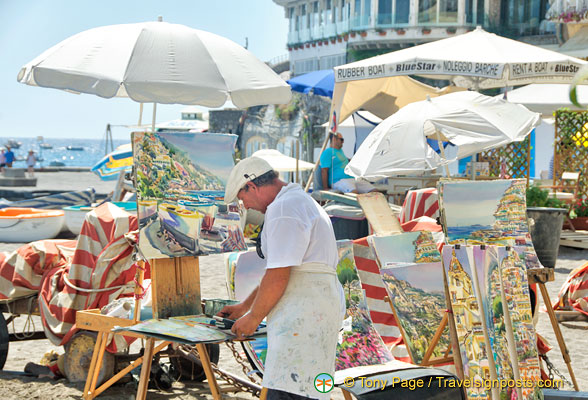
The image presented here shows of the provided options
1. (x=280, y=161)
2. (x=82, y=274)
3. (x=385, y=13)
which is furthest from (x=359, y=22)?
(x=82, y=274)

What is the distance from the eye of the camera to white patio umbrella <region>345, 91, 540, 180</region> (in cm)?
715

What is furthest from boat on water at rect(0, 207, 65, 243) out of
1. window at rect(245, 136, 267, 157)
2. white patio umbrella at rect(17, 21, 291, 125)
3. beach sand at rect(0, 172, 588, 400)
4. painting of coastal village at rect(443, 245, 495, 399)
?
window at rect(245, 136, 267, 157)

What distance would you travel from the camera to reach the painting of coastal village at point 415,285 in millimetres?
5098

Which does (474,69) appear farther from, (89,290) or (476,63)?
(89,290)

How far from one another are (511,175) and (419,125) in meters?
6.98

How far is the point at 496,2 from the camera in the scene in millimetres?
41125

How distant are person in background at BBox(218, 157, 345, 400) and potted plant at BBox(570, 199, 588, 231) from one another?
10231 millimetres

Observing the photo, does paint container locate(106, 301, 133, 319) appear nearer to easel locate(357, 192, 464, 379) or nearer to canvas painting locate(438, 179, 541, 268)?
easel locate(357, 192, 464, 379)

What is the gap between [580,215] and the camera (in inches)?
515

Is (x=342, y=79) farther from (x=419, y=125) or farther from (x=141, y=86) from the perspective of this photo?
(x=141, y=86)

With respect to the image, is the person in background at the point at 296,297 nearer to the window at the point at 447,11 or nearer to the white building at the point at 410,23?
the white building at the point at 410,23

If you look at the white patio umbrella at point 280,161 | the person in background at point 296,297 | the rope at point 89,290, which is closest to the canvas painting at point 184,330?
the person in background at point 296,297

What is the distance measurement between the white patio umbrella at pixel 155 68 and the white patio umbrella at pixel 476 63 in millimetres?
4053

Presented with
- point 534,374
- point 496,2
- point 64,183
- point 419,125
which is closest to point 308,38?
point 496,2
